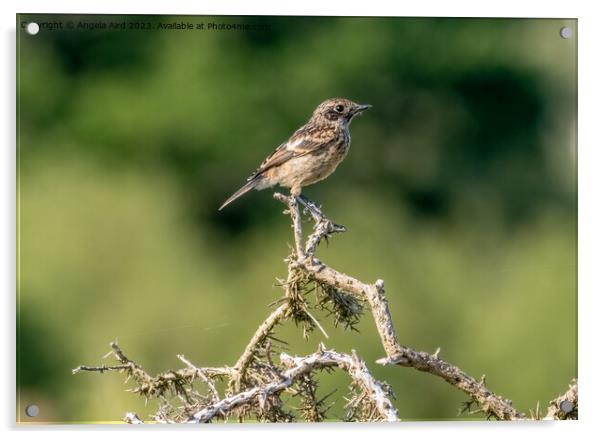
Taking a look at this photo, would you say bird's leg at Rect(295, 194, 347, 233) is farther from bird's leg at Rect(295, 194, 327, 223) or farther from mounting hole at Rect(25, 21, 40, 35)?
mounting hole at Rect(25, 21, 40, 35)

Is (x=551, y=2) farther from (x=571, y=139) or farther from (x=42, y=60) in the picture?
(x=42, y=60)

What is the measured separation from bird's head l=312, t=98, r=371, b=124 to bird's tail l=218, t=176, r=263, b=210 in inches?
20.5

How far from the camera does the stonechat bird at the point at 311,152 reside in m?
5.31

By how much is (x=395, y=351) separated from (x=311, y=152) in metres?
1.81

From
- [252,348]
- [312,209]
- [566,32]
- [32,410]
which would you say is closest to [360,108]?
[312,209]

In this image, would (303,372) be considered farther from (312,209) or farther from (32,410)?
(32,410)

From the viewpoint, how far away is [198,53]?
499 centimetres

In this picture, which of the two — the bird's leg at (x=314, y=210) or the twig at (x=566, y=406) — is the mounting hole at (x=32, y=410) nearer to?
the bird's leg at (x=314, y=210)

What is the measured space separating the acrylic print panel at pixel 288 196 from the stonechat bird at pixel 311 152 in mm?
13

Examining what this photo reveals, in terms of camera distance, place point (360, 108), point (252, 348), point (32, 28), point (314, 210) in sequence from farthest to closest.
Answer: point (360, 108) < point (314, 210) < point (32, 28) < point (252, 348)

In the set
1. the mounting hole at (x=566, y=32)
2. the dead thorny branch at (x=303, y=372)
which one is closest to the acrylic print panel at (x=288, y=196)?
the mounting hole at (x=566, y=32)

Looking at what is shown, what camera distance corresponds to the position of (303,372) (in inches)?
152

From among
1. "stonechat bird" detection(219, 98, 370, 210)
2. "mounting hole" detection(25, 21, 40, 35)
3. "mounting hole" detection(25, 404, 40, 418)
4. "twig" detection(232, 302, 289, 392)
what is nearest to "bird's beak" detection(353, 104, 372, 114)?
"stonechat bird" detection(219, 98, 370, 210)
